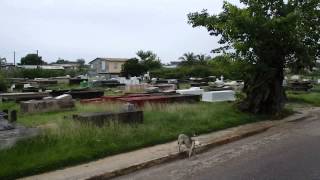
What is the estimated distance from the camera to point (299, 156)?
36.4ft

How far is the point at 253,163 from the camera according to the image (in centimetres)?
1036

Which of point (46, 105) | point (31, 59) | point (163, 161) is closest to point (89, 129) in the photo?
point (163, 161)

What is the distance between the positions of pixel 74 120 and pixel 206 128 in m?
4.32

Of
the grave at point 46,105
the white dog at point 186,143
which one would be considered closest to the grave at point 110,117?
the white dog at point 186,143

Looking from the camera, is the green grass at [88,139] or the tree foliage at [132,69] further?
the tree foliage at [132,69]

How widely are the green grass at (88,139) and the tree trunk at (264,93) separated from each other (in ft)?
9.46

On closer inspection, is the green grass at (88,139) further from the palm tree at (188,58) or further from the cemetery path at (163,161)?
the palm tree at (188,58)

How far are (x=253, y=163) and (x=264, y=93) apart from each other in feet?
31.8

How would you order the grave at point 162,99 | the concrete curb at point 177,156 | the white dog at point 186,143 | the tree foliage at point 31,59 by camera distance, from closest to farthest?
the concrete curb at point 177,156 → the white dog at point 186,143 → the grave at point 162,99 → the tree foliage at point 31,59

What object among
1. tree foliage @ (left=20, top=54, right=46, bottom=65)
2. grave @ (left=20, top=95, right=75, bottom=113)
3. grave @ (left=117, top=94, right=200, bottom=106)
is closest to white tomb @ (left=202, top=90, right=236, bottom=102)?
grave @ (left=117, top=94, right=200, bottom=106)

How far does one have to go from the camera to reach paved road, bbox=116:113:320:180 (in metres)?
9.23

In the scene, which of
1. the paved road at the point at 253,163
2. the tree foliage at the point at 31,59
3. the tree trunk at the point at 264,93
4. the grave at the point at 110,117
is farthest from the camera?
the tree foliage at the point at 31,59

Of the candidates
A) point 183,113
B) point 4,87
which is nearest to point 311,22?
point 183,113

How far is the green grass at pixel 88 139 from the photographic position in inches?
376
